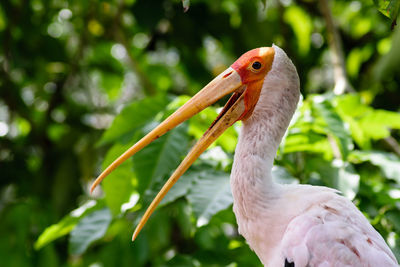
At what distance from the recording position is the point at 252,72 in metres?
1.95

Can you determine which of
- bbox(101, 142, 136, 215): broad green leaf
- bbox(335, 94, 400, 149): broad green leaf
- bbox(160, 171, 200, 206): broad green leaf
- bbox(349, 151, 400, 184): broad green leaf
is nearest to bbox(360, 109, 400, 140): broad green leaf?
bbox(335, 94, 400, 149): broad green leaf

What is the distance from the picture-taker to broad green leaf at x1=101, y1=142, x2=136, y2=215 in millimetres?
2312

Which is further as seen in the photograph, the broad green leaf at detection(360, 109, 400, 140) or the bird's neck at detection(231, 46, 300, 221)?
the broad green leaf at detection(360, 109, 400, 140)

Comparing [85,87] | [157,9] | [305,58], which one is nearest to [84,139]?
[85,87]

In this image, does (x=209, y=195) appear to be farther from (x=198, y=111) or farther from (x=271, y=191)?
(x=198, y=111)

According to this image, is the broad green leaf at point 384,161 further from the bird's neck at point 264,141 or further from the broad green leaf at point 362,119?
the bird's neck at point 264,141

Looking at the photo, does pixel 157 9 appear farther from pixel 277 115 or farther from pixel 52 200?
pixel 277 115

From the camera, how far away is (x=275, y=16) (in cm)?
466

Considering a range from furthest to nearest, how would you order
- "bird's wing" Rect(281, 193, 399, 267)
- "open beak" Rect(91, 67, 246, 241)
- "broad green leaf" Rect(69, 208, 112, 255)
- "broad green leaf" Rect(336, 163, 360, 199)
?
"broad green leaf" Rect(69, 208, 112, 255), "broad green leaf" Rect(336, 163, 360, 199), "open beak" Rect(91, 67, 246, 241), "bird's wing" Rect(281, 193, 399, 267)

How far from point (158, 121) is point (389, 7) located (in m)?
1.25

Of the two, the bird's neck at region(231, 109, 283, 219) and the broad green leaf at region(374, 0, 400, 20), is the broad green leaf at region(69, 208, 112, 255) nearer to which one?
the bird's neck at region(231, 109, 283, 219)

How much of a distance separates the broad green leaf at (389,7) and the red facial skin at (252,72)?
678 mm

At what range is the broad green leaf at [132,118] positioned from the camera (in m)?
2.45

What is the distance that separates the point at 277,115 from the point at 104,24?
2.91 m
